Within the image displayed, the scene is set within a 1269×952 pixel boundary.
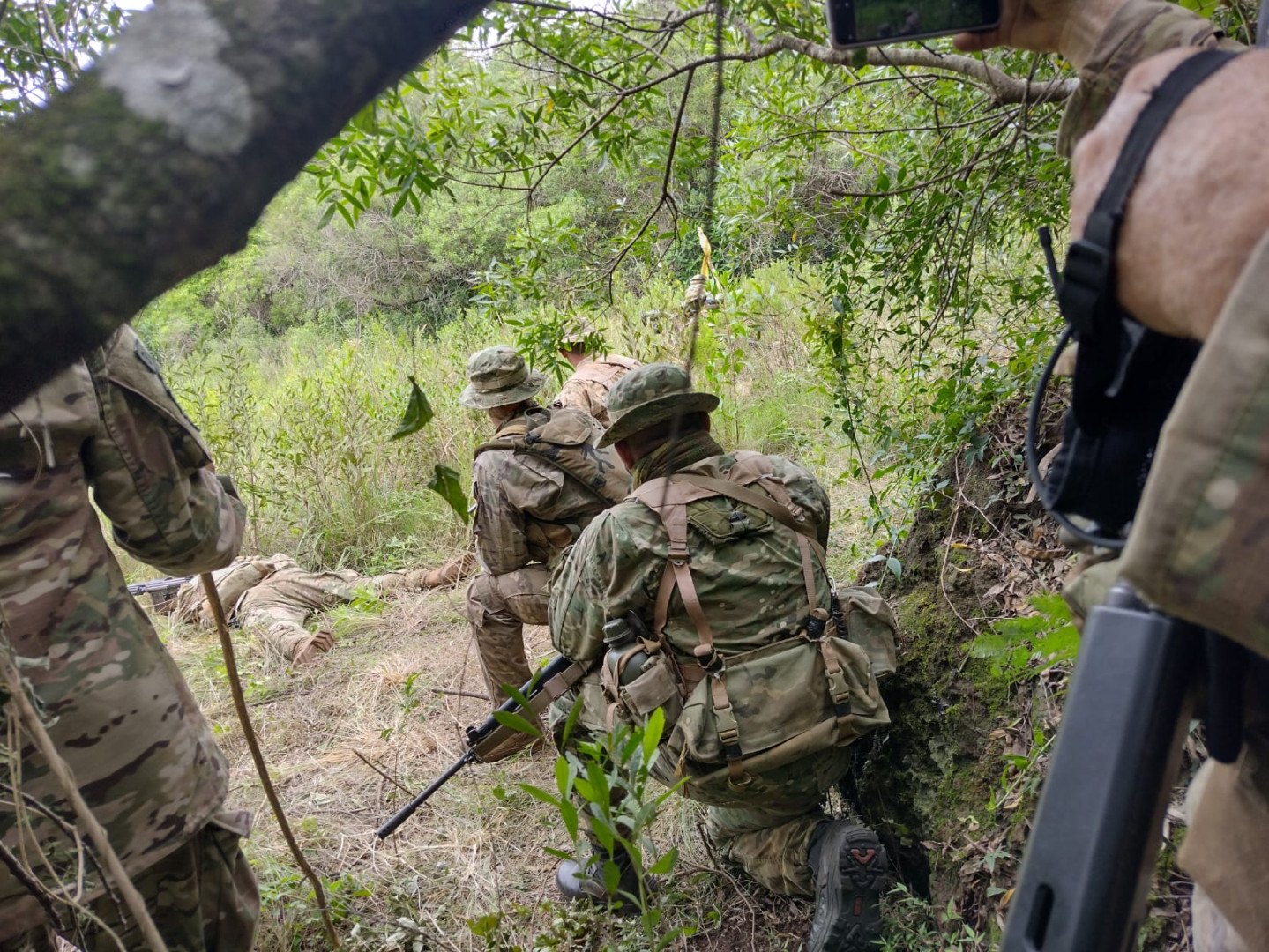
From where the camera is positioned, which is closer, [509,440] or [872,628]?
[872,628]

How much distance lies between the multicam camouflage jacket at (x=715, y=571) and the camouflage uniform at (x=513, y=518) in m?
1.23

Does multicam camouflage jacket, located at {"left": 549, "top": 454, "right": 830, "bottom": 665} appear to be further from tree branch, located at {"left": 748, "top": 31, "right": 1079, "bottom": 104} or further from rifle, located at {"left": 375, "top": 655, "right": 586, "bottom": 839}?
tree branch, located at {"left": 748, "top": 31, "right": 1079, "bottom": 104}

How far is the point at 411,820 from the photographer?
3.45m

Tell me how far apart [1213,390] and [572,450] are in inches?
131

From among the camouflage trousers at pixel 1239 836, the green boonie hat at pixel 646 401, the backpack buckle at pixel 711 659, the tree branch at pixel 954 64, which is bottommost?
the backpack buckle at pixel 711 659

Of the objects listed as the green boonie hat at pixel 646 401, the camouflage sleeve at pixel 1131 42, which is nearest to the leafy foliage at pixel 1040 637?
the camouflage sleeve at pixel 1131 42

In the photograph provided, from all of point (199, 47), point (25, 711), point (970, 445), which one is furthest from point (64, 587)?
point (970, 445)

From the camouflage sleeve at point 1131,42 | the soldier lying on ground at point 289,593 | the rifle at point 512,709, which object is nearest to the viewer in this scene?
the camouflage sleeve at point 1131,42

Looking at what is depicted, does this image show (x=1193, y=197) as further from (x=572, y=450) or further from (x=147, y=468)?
(x=572, y=450)

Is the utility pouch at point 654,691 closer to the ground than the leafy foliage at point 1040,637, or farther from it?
closer to the ground

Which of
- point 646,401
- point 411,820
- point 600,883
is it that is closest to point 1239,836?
point 646,401

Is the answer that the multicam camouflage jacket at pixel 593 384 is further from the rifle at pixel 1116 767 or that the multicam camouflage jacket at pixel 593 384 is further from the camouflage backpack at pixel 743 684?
the rifle at pixel 1116 767

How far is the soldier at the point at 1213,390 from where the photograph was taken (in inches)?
21.8

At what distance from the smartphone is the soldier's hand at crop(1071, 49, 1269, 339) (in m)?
0.32
